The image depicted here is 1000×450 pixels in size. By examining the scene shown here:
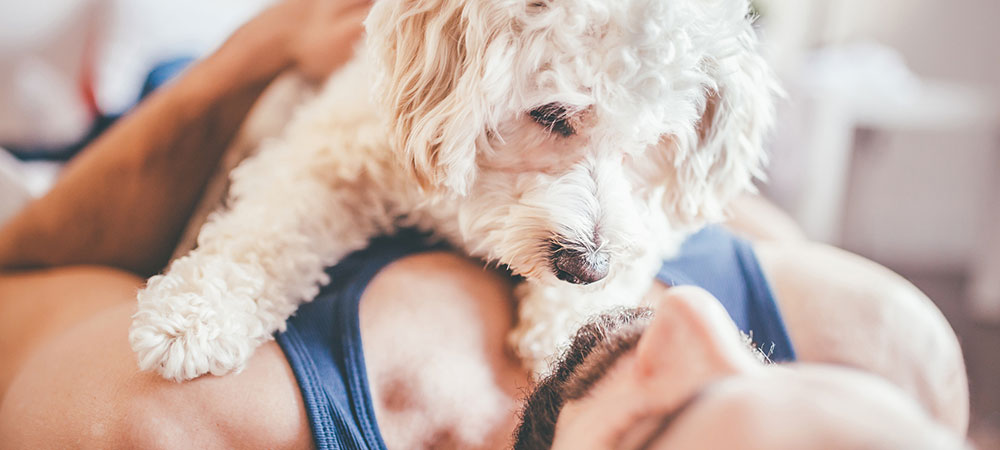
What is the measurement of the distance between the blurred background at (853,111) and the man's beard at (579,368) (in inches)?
59.9

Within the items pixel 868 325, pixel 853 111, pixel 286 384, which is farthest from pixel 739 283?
pixel 853 111

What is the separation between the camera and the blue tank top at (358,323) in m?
0.76

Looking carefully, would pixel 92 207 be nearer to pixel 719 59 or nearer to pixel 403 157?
pixel 403 157

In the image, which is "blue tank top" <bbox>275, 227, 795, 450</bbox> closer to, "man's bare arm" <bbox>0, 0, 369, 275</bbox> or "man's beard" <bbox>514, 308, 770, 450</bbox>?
"man's beard" <bbox>514, 308, 770, 450</bbox>

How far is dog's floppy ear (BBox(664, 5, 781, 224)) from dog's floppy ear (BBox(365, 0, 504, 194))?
341 mm

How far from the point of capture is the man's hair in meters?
0.62

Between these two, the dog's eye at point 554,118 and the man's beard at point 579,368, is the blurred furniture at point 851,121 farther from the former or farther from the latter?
the man's beard at point 579,368

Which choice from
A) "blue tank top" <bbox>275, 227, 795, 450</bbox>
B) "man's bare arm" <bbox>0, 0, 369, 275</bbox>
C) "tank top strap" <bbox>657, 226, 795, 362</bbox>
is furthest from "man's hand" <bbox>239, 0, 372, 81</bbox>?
"tank top strap" <bbox>657, 226, 795, 362</bbox>

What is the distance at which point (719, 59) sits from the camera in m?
0.95

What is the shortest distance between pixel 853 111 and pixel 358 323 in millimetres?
2942

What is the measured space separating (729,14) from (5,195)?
1741 mm

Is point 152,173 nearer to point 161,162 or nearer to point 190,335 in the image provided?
point 161,162

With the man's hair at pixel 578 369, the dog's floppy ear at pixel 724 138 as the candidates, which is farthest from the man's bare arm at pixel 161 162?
the man's hair at pixel 578 369

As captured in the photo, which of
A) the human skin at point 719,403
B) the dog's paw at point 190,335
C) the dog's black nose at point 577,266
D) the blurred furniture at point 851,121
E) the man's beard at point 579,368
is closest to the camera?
the human skin at point 719,403
